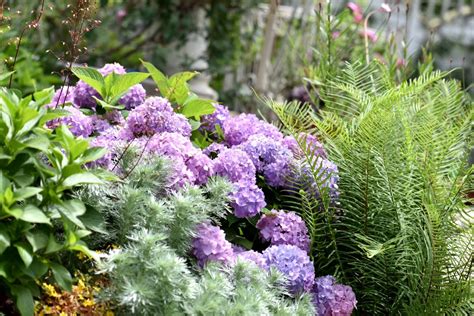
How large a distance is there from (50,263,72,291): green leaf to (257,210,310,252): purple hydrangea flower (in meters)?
0.69

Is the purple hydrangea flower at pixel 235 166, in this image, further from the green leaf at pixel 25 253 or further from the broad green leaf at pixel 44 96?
the green leaf at pixel 25 253

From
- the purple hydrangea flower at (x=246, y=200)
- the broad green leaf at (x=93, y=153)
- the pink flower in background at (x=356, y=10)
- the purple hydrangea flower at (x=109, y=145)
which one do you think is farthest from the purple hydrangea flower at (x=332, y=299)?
the pink flower in background at (x=356, y=10)

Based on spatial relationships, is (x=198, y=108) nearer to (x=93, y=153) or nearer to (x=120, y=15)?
(x=93, y=153)

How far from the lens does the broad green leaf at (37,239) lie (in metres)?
1.49

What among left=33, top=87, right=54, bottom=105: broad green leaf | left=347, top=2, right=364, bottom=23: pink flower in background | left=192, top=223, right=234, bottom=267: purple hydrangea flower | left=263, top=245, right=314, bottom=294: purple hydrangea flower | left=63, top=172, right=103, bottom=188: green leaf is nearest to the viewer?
left=63, top=172, right=103, bottom=188: green leaf

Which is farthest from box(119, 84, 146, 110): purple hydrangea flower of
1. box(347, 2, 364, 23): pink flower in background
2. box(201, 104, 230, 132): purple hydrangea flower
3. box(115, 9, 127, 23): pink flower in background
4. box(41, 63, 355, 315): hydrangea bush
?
box(115, 9, 127, 23): pink flower in background

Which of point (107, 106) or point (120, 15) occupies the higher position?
point (107, 106)

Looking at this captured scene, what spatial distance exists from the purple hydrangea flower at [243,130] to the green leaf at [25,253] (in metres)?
1.00

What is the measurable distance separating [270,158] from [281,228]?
0.24m

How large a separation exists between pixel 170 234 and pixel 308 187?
0.56 meters

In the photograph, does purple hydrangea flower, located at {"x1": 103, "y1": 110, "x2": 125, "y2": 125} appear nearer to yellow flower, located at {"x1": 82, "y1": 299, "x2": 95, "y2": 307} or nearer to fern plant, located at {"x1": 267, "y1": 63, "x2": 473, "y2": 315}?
fern plant, located at {"x1": 267, "y1": 63, "x2": 473, "y2": 315}

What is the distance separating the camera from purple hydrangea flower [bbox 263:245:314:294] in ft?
6.35

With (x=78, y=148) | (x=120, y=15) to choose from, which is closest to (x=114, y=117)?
(x=78, y=148)

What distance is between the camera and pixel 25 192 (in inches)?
59.1
